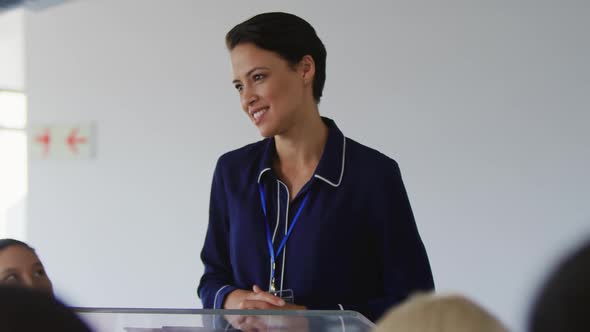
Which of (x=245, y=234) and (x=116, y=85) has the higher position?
(x=116, y=85)

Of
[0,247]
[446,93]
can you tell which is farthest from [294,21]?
[446,93]

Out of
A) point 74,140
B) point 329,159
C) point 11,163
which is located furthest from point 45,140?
point 329,159

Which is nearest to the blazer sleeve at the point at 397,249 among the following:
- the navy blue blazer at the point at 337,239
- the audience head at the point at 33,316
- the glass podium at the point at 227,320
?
the navy blue blazer at the point at 337,239

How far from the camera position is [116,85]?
4.42 meters

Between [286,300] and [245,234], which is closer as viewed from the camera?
[286,300]

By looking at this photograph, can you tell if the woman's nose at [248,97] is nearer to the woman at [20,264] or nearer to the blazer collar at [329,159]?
the blazer collar at [329,159]

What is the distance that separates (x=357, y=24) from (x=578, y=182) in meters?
1.34

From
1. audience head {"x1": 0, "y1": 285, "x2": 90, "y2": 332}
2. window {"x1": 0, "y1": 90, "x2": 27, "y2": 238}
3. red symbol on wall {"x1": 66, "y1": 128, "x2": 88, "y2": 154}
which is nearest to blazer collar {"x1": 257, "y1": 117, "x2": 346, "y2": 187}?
audience head {"x1": 0, "y1": 285, "x2": 90, "y2": 332}

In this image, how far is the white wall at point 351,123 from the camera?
3.25m

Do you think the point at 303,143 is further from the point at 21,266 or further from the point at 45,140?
the point at 45,140

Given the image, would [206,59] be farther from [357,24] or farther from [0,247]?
[0,247]

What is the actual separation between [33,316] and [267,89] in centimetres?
130

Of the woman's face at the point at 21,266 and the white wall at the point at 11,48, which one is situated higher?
the white wall at the point at 11,48

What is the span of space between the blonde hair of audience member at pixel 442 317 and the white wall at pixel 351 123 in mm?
2454
